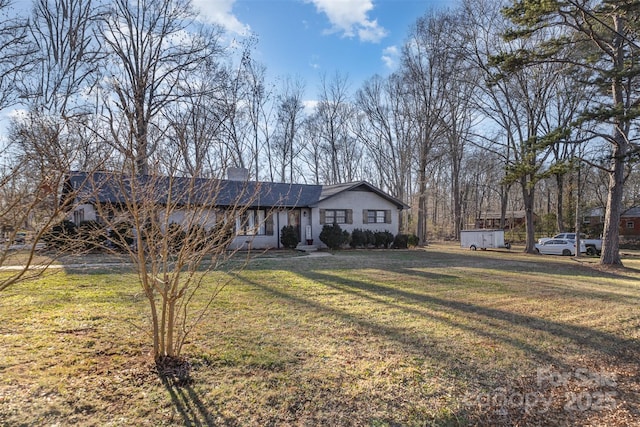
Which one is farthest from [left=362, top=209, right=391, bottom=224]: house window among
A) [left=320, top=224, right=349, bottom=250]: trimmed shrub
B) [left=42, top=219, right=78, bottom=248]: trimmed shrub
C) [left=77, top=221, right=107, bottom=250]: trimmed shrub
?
[left=77, top=221, right=107, bottom=250]: trimmed shrub

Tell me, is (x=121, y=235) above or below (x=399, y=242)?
above

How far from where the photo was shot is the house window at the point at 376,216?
66.4ft

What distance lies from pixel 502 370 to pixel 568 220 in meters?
31.7

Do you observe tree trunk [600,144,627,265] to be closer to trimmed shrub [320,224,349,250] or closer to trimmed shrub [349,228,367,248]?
trimmed shrub [349,228,367,248]

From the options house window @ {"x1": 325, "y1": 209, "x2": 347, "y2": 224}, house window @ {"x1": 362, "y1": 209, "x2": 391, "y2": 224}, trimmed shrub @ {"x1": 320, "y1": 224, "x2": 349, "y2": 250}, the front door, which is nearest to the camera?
trimmed shrub @ {"x1": 320, "y1": 224, "x2": 349, "y2": 250}

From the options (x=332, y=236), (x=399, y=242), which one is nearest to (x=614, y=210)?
(x=399, y=242)

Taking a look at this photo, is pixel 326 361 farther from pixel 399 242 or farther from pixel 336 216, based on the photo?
pixel 399 242

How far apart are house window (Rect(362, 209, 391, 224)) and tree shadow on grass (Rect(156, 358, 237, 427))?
17067 millimetres

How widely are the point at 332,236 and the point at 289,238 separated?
225cm

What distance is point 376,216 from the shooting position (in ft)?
68.0

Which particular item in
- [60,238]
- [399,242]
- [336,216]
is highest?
[336,216]

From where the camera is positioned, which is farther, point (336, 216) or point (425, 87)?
point (425, 87)

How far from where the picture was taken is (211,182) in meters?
3.49

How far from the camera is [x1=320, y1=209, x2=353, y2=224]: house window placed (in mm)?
19078
